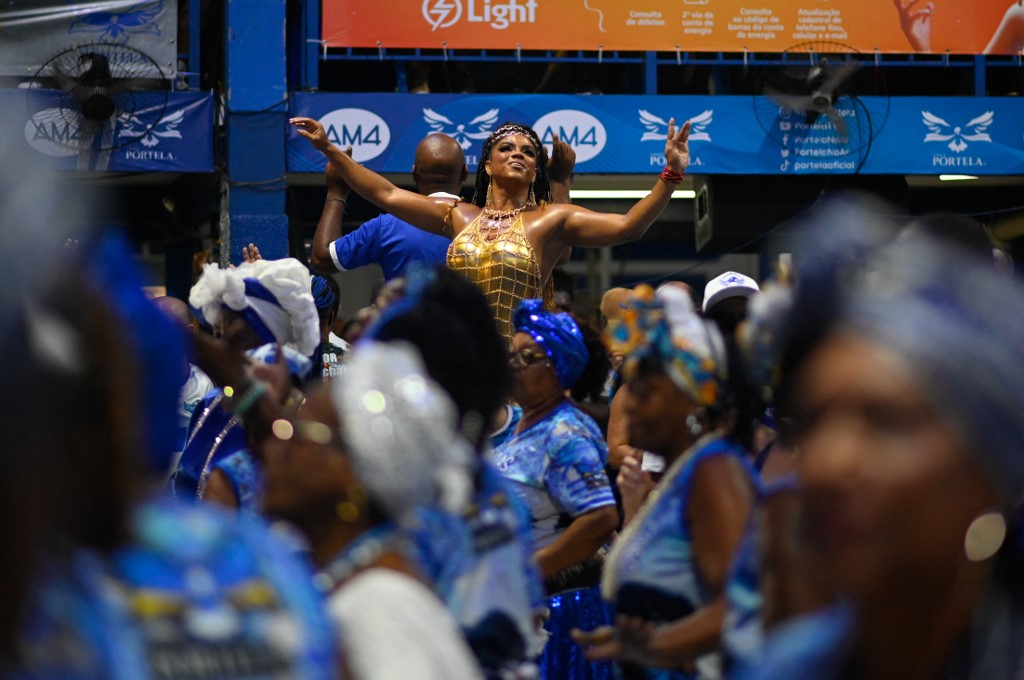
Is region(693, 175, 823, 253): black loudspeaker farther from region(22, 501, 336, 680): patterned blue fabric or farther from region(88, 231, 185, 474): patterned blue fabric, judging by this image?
region(22, 501, 336, 680): patterned blue fabric

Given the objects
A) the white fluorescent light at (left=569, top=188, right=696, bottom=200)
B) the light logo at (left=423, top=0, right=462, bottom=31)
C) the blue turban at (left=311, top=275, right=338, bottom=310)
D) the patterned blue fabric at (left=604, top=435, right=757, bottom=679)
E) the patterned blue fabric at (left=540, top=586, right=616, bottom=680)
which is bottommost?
the white fluorescent light at (left=569, top=188, right=696, bottom=200)

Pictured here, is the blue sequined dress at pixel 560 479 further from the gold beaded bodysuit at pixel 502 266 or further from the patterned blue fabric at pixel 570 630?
the gold beaded bodysuit at pixel 502 266

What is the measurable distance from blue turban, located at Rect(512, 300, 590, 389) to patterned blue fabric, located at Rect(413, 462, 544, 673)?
1.66 meters

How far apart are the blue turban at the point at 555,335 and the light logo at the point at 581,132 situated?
19.7 ft

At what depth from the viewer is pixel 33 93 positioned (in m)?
9.95

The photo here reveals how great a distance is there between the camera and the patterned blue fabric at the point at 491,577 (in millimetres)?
2279

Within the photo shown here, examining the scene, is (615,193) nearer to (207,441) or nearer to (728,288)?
(728,288)

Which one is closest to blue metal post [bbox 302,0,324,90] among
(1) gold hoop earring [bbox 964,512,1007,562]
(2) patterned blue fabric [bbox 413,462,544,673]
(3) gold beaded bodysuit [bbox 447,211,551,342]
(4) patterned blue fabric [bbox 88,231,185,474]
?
(3) gold beaded bodysuit [bbox 447,211,551,342]

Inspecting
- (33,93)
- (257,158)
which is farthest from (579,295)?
(33,93)

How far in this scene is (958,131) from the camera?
10.7m

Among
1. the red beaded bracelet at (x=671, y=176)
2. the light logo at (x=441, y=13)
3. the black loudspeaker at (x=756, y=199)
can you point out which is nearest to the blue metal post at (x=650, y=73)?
the black loudspeaker at (x=756, y=199)

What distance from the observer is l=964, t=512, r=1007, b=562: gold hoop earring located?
5.40 ft

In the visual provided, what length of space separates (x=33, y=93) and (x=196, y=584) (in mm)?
9433

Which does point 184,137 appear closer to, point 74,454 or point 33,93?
point 33,93
